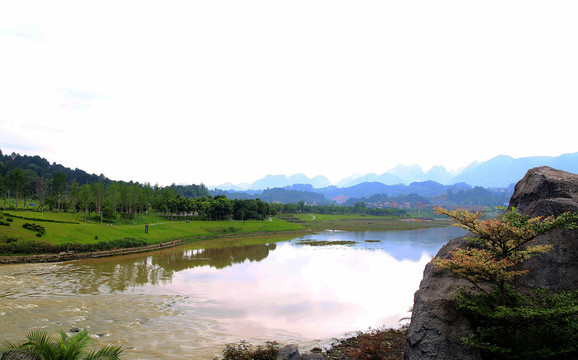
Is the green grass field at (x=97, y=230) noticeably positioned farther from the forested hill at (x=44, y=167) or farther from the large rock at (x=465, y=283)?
the forested hill at (x=44, y=167)

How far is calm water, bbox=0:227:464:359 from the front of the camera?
54.1ft

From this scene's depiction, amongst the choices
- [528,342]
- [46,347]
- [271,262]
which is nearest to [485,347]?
[528,342]

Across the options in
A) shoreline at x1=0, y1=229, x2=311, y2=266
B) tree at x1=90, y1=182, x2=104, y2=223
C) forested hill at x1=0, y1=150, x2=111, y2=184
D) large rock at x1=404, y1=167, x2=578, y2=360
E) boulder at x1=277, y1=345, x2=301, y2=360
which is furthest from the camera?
forested hill at x1=0, y1=150, x2=111, y2=184

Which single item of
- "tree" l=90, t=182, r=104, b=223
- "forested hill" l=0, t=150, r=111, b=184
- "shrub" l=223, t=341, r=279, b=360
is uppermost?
"forested hill" l=0, t=150, r=111, b=184

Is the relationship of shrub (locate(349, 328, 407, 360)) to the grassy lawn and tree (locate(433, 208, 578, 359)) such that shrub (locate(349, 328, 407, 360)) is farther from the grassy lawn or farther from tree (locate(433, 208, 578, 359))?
the grassy lawn

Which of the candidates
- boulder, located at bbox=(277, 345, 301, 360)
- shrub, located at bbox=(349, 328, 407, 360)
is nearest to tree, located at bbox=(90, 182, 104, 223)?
boulder, located at bbox=(277, 345, 301, 360)

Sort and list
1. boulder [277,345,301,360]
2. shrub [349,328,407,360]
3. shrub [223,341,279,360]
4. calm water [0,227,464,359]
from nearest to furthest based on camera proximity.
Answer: boulder [277,345,301,360], shrub [223,341,279,360], shrub [349,328,407,360], calm water [0,227,464,359]

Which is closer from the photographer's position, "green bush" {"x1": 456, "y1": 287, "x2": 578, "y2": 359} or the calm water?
"green bush" {"x1": 456, "y1": 287, "x2": 578, "y2": 359}

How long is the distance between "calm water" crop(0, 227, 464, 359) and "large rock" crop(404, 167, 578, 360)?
21.4ft

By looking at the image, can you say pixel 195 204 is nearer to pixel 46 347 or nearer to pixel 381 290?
pixel 381 290

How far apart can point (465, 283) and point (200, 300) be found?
17.9m

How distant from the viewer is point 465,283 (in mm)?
12062

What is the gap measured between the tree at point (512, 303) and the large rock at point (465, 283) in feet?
1.80

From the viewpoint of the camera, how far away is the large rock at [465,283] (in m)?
10.7
